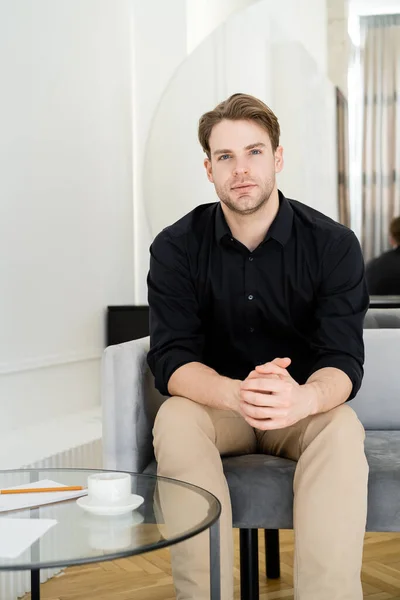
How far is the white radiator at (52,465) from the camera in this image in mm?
2008

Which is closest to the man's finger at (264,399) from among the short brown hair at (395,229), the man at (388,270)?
the man at (388,270)

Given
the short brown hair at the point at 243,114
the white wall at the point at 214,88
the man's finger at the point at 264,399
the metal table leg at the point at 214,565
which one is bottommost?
the metal table leg at the point at 214,565

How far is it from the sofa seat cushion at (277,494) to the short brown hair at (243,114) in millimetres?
715

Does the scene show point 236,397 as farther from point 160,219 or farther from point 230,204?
point 160,219

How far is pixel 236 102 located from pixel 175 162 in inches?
81.3

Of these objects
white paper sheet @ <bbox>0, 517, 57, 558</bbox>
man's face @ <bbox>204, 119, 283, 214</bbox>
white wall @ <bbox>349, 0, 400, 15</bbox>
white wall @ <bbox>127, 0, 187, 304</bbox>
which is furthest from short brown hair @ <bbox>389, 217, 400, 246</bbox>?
white paper sheet @ <bbox>0, 517, 57, 558</bbox>

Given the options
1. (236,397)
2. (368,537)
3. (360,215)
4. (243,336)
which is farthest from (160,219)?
(236,397)

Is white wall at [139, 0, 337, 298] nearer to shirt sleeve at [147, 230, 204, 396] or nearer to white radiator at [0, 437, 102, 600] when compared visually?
white radiator at [0, 437, 102, 600]

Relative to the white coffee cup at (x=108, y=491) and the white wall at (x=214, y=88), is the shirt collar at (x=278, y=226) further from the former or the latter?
the white wall at (x=214, y=88)

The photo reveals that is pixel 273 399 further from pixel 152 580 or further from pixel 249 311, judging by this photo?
pixel 152 580

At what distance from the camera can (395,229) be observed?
3668mm

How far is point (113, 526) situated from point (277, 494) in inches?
19.9

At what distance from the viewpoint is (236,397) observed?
1601 mm

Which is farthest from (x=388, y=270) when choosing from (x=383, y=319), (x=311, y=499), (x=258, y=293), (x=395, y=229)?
(x=311, y=499)
